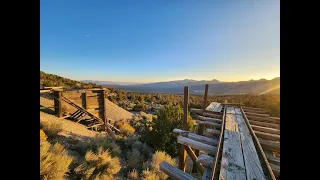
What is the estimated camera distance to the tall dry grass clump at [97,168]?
475cm

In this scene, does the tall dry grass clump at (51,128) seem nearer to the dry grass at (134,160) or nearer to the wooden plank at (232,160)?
the dry grass at (134,160)

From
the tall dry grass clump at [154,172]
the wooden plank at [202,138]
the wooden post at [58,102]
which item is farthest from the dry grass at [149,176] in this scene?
the wooden post at [58,102]

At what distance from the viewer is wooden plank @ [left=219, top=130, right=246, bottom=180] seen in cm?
209

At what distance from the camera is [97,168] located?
204 inches

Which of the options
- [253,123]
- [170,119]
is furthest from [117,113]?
[253,123]

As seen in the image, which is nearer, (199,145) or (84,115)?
(199,145)

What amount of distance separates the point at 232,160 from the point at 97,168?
4.35 meters

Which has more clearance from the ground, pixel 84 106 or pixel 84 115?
pixel 84 106

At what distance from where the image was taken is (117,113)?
A: 1606 centimetres

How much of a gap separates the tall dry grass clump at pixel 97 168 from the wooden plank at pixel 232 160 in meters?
3.82

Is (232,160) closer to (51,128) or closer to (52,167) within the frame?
(52,167)

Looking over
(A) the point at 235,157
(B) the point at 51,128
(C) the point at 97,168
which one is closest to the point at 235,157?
(A) the point at 235,157
